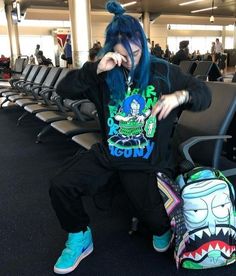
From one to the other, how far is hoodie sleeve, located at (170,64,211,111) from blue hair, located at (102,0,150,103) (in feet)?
0.46

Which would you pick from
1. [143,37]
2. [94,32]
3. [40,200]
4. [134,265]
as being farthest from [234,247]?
[94,32]

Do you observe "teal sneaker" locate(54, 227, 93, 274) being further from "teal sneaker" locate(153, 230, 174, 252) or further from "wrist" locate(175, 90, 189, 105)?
"wrist" locate(175, 90, 189, 105)

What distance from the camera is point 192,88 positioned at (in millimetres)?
1441

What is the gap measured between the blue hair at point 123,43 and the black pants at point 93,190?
343 millimetres

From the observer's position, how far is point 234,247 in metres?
1.51

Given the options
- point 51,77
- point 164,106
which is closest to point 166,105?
A: point 164,106

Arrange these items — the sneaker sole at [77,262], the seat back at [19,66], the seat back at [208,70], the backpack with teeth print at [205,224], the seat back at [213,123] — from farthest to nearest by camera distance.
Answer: the seat back at [19,66], the seat back at [208,70], the seat back at [213,123], the sneaker sole at [77,262], the backpack with teeth print at [205,224]

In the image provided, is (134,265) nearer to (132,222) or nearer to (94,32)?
(132,222)

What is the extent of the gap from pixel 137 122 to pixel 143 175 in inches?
9.6

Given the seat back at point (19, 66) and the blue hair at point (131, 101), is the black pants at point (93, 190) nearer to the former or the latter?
the blue hair at point (131, 101)

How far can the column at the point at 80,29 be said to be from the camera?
18.5 feet

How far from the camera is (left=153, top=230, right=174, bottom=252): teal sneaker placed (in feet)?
5.50

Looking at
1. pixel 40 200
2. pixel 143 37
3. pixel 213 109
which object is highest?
pixel 143 37

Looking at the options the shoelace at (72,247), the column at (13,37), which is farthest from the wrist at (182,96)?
the column at (13,37)
